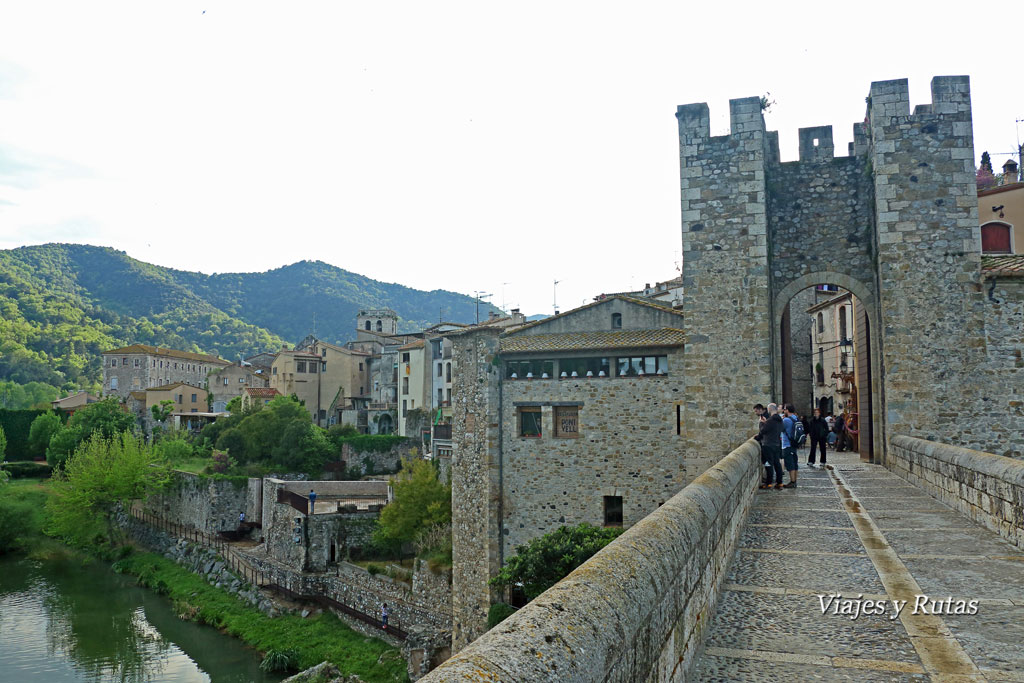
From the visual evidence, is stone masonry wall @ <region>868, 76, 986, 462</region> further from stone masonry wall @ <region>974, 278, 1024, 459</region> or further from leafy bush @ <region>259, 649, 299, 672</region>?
leafy bush @ <region>259, 649, 299, 672</region>

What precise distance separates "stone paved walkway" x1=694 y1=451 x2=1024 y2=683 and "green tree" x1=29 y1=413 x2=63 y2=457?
66632 mm

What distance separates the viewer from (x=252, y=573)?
3372 centimetres

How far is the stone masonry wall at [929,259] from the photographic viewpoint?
15031 mm

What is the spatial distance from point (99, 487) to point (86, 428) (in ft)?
50.2

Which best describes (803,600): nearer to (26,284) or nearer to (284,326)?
(26,284)

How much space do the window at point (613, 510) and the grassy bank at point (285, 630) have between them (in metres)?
8.84

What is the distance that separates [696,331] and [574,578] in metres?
14.5

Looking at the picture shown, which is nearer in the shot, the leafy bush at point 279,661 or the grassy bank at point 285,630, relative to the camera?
the grassy bank at point 285,630

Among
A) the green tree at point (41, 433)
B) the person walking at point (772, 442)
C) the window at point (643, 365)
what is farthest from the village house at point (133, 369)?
the person walking at point (772, 442)

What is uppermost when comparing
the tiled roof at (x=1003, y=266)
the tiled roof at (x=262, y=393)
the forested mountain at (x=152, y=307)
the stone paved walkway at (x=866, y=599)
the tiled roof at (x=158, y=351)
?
the forested mountain at (x=152, y=307)

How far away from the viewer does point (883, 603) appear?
475cm

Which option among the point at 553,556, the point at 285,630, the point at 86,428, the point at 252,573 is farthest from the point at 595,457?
the point at 86,428

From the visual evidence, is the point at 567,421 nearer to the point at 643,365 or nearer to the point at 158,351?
the point at 643,365

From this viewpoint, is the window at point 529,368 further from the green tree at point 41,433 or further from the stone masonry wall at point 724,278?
the green tree at point 41,433
